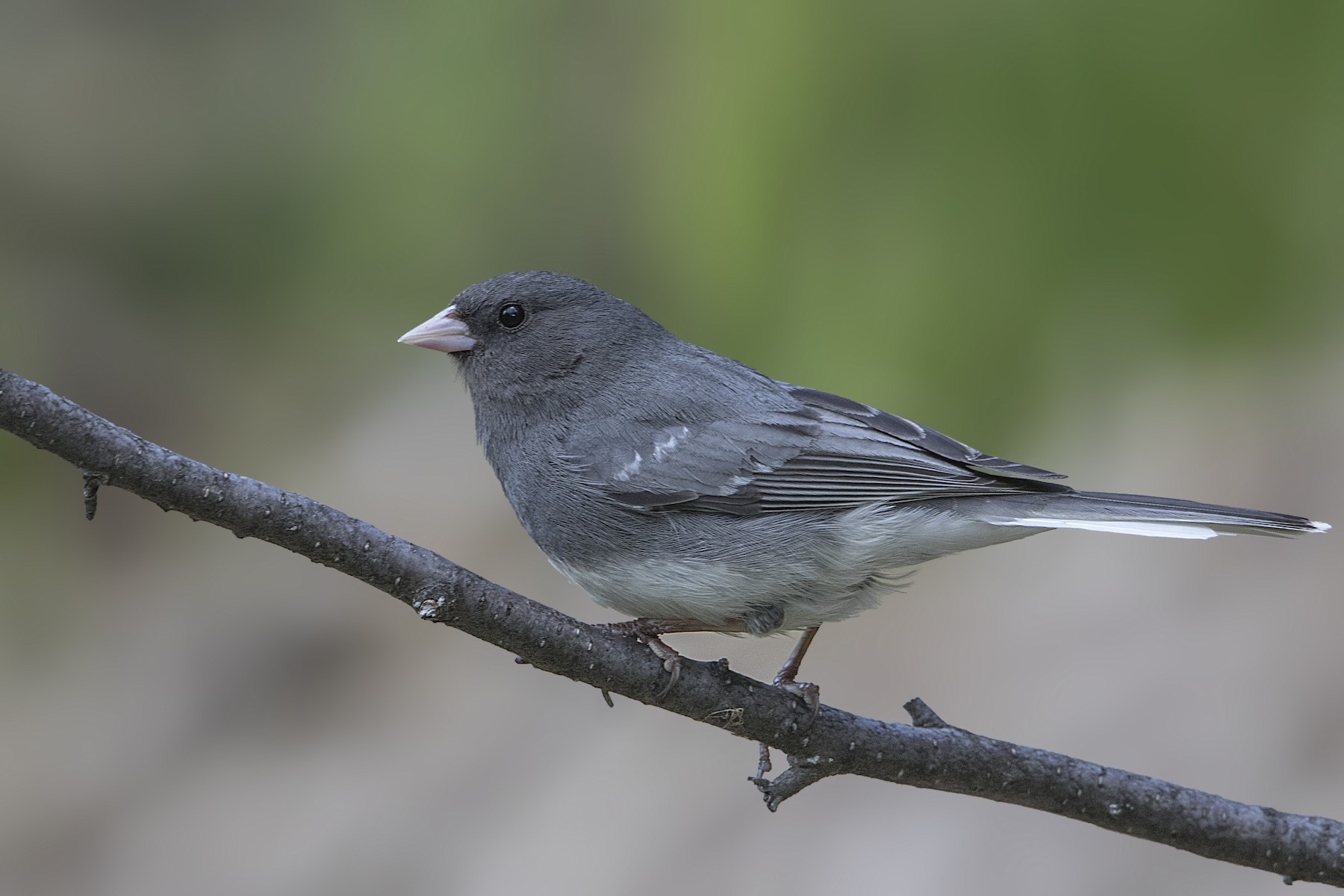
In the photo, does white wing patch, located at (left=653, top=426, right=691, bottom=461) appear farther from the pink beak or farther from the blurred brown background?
the blurred brown background

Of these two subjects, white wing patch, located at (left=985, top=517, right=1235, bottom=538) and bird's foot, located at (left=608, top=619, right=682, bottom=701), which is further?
white wing patch, located at (left=985, top=517, right=1235, bottom=538)

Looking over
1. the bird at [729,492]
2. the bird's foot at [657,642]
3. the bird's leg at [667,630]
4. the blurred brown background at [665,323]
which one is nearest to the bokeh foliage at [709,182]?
the blurred brown background at [665,323]

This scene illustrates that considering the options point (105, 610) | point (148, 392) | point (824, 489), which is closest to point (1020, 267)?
point (824, 489)

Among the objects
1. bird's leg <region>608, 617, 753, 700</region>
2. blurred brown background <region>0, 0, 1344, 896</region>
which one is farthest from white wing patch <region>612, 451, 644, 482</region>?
blurred brown background <region>0, 0, 1344, 896</region>

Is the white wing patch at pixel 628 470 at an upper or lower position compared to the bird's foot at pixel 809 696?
upper

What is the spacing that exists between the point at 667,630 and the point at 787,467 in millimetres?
407

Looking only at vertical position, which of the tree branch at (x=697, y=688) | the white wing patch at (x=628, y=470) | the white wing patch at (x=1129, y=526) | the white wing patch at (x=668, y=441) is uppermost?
the white wing patch at (x=1129, y=526)

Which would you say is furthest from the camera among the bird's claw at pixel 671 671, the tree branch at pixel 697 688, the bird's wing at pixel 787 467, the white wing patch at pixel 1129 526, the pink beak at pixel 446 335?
the pink beak at pixel 446 335

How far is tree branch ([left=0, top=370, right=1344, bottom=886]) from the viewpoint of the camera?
1374 millimetres

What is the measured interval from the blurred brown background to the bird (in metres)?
1.12

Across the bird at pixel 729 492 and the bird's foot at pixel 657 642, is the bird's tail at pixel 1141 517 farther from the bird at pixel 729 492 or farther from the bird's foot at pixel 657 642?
the bird's foot at pixel 657 642

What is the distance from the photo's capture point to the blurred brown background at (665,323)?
3467 millimetres

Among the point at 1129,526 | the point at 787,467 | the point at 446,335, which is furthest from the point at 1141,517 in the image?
the point at 446,335

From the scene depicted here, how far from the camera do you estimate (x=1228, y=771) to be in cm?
326
